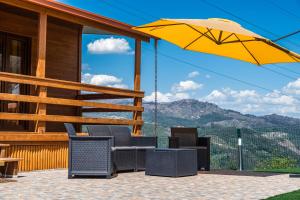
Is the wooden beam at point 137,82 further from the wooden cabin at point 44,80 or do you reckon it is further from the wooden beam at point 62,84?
the wooden beam at point 62,84

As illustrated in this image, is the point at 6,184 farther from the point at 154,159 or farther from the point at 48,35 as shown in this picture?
the point at 48,35

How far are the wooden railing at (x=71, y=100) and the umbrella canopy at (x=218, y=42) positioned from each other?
6.87 feet

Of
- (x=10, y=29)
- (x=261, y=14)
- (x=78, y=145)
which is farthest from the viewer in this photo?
(x=261, y=14)

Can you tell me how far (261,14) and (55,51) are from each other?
49708mm

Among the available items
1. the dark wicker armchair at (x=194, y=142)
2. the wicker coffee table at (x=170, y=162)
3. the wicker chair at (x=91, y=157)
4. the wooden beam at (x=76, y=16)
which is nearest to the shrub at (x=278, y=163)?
the dark wicker armchair at (x=194, y=142)

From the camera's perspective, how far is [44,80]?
367 inches

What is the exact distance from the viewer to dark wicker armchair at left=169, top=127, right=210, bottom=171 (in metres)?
9.13

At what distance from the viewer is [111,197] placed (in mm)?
5133

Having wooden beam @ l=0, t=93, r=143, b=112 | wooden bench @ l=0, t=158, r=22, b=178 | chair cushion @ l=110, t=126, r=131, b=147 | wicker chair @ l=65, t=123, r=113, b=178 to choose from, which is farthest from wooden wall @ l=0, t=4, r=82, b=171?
wicker chair @ l=65, t=123, r=113, b=178

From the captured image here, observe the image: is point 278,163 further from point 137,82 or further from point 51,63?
point 51,63

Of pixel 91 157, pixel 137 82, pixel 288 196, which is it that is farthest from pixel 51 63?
pixel 288 196

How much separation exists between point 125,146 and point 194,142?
4.86ft

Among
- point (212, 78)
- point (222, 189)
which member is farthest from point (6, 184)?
point (212, 78)

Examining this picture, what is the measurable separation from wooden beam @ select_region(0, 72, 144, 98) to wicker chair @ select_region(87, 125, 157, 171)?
1.65m
